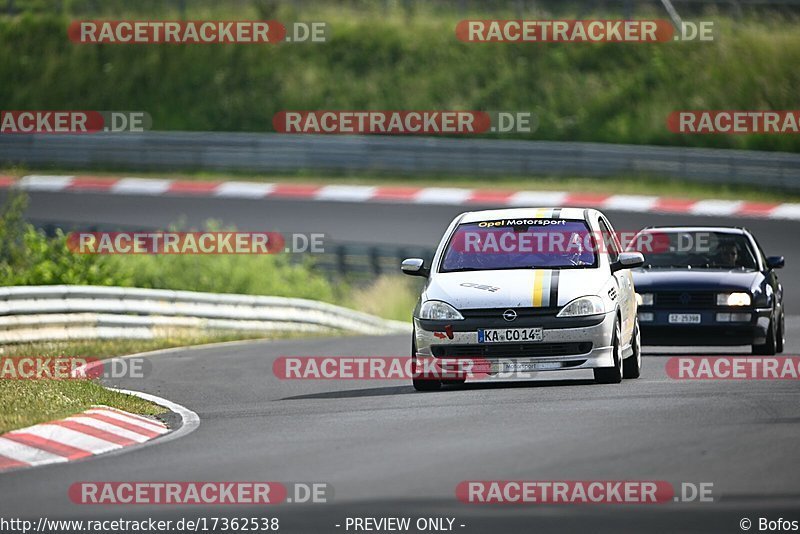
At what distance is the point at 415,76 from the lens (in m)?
49.0

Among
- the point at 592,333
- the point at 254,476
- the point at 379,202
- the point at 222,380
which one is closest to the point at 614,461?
the point at 254,476

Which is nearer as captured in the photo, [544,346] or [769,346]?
[544,346]

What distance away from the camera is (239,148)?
4238cm

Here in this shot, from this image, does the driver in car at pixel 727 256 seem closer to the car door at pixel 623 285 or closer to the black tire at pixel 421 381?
the car door at pixel 623 285

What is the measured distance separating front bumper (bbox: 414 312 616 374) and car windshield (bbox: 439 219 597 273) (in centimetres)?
80

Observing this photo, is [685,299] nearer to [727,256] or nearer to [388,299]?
[727,256]

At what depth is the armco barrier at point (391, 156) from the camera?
126 ft

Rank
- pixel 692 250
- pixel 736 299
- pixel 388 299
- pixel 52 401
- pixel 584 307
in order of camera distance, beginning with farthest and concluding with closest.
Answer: pixel 388 299
pixel 692 250
pixel 736 299
pixel 584 307
pixel 52 401

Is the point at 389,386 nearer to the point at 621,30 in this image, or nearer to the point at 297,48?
the point at 621,30

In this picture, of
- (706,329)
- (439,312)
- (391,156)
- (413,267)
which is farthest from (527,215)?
(391,156)

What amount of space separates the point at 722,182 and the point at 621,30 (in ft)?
32.0

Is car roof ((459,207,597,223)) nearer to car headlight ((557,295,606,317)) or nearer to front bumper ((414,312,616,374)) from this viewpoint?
car headlight ((557,295,606,317))

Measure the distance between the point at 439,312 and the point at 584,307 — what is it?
121 centimetres

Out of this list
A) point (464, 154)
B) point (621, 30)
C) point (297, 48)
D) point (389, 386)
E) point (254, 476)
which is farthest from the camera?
point (297, 48)
